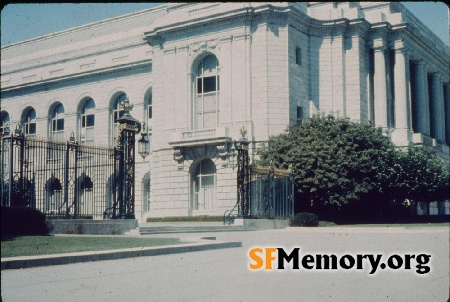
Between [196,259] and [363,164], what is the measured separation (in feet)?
75.8

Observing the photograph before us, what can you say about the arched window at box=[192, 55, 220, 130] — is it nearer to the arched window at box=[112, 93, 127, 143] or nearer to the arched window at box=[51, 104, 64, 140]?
the arched window at box=[112, 93, 127, 143]

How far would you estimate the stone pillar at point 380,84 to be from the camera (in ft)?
140

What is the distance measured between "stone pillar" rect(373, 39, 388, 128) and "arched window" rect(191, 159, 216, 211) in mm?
12254

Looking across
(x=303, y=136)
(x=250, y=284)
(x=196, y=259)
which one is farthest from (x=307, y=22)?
(x=250, y=284)

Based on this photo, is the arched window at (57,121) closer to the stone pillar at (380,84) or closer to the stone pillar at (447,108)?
the stone pillar at (380,84)

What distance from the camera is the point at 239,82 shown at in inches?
1561

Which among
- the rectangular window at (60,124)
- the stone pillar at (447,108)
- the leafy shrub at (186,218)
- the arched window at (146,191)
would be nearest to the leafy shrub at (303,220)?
the leafy shrub at (186,218)

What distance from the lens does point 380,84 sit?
4300 cm

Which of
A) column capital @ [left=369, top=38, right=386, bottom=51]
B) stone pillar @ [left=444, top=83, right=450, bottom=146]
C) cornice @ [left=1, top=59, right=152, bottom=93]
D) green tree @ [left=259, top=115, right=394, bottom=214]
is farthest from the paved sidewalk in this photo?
stone pillar @ [left=444, top=83, right=450, bottom=146]

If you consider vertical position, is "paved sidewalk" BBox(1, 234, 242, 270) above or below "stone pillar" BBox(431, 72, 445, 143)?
below

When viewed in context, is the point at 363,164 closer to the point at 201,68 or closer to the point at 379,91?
the point at 379,91

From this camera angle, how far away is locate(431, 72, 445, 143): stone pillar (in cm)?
5100

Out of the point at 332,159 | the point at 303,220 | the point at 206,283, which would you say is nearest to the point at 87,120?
the point at 332,159

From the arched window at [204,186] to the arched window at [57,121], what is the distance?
19.9m
